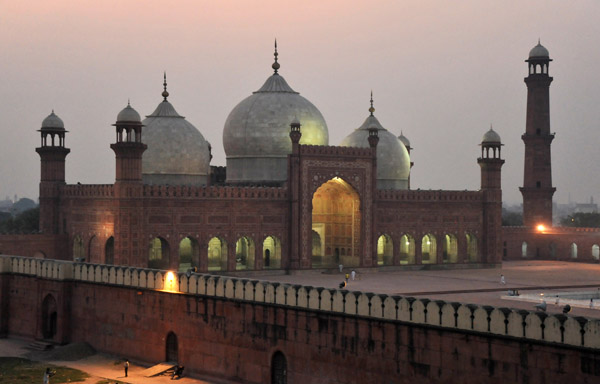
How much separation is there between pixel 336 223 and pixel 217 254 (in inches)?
193

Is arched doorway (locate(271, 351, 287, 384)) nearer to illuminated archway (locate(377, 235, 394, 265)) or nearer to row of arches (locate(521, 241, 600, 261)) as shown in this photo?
illuminated archway (locate(377, 235, 394, 265))

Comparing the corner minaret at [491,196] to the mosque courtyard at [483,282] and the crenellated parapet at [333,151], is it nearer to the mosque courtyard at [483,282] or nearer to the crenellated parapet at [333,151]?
the mosque courtyard at [483,282]

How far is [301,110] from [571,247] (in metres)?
14.7

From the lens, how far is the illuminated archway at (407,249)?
3553 centimetres

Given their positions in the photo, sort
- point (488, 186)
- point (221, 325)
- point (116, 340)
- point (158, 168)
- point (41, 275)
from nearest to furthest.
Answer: point (221, 325) < point (116, 340) < point (41, 275) < point (158, 168) < point (488, 186)

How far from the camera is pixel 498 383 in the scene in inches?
620

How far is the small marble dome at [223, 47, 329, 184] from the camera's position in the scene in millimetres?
34594

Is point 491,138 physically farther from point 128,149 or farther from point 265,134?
point 128,149

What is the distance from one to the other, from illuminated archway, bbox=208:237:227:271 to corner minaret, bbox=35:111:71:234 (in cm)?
569

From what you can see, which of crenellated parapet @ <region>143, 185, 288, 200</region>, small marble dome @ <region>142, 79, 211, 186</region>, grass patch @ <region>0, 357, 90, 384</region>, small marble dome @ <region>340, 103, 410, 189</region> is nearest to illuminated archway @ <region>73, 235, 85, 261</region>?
small marble dome @ <region>142, 79, 211, 186</region>

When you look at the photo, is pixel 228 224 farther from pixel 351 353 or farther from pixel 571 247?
pixel 571 247

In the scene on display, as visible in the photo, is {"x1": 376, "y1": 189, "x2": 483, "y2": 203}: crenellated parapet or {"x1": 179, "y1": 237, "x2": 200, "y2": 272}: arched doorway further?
{"x1": 376, "y1": 189, "x2": 483, "y2": 203}: crenellated parapet

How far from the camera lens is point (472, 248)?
37281mm

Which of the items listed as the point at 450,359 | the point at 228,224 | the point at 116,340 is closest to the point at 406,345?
the point at 450,359
